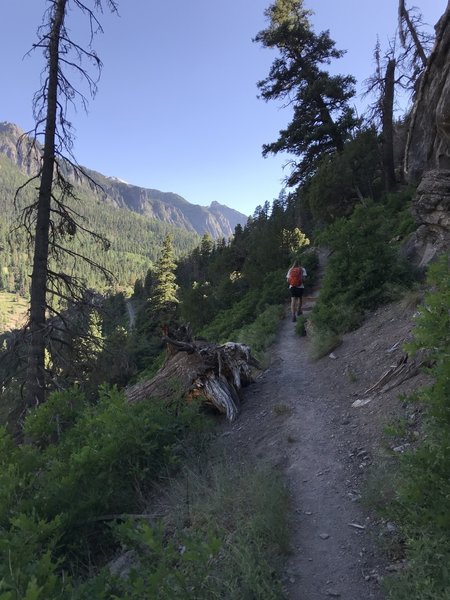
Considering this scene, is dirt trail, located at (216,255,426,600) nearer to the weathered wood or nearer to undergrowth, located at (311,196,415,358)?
the weathered wood

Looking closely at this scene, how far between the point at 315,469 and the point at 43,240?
611 centimetres

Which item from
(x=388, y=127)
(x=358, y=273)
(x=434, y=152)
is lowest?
(x=358, y=273)

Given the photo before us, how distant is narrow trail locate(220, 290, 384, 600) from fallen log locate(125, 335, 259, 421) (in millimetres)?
339

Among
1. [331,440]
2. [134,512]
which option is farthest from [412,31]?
[134,512]

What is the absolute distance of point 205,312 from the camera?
26828 mm

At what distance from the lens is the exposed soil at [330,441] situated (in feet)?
9.18

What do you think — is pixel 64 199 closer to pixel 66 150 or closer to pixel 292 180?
pixel 66 150

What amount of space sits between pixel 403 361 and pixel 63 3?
8.55m

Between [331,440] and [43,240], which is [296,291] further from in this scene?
[331,440]

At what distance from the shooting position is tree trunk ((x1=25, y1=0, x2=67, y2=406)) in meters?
7.02

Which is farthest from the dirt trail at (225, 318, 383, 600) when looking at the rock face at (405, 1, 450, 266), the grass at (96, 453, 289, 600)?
the rock face at (405, 1, 450, 266)

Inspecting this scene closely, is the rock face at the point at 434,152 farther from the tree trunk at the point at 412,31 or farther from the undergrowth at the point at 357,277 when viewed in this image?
the tree trunk at the point at 412,31

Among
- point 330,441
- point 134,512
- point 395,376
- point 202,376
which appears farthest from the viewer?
point 202,376

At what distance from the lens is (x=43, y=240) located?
7242 mm
